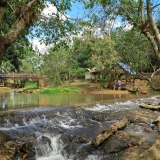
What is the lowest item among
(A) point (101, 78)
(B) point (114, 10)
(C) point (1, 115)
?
(C) point (1, 115)

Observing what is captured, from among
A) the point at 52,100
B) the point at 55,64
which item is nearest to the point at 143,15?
the point at 52,100

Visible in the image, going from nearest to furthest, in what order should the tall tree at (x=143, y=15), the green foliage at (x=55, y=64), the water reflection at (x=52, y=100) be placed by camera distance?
the tall tree at (x=143, y=15) < the water reflection at (x=52, y=100) < the green foliage at (x=55, y=64)

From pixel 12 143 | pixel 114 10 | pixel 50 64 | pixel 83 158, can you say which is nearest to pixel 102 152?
pixel 83 158

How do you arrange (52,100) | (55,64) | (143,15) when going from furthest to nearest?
(55,64) < (52,100) < (143,15)

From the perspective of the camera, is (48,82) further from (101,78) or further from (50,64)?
(101,78)

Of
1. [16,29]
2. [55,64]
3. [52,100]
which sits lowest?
[52,100]

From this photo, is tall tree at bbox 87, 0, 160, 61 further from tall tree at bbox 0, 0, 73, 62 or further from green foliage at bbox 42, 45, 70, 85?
green foliage at bbox 42, 45, 70, 85

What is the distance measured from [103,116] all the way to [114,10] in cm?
715

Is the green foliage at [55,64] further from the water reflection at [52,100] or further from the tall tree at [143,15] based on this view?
the tall tree at [143,15]

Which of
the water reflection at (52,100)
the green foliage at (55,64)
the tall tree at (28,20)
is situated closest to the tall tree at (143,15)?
the tall tree at (28,20)

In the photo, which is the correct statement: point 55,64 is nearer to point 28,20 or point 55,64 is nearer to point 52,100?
point 52,100

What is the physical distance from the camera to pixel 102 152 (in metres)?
6.54

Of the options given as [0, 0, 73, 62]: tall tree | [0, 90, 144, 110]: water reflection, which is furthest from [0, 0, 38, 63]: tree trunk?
[0, 90, 144, 110]: water reflection

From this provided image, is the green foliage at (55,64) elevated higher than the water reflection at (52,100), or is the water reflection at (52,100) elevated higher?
the green foliage at (55,64)
